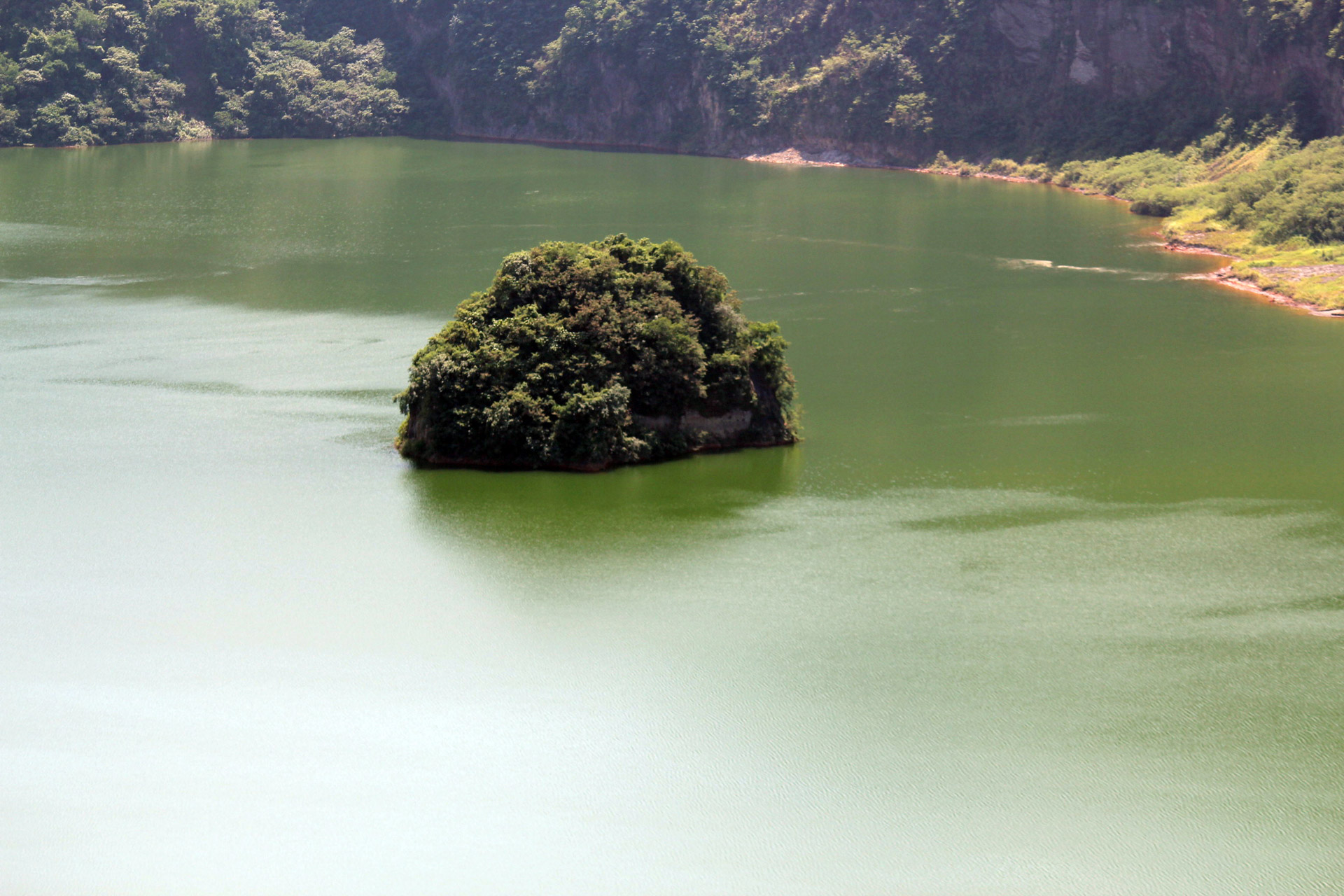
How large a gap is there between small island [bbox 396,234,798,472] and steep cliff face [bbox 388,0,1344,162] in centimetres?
5578

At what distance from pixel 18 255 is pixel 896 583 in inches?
1775

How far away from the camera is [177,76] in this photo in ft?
370

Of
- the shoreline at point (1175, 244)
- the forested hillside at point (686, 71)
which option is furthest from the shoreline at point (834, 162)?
the forested hillside at point (686, 71)

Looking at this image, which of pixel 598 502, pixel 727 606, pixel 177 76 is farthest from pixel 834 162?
pixel 727 606

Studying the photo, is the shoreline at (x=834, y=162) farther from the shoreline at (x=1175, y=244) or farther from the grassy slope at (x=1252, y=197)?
the grassy slope at (x=1252, y=197)

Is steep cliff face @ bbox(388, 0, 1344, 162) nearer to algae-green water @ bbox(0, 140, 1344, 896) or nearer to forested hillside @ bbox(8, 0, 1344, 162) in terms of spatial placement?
forested hillside @ bbox(8, 0, 1344, 162)

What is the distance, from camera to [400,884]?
19.2m

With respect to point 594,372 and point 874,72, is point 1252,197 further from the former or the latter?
point 594,372

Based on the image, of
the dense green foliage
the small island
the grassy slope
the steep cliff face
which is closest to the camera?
the small island

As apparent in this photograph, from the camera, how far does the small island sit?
112 feet

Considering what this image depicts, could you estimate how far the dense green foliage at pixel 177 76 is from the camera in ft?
340

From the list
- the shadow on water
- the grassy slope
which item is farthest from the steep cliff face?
the shadow on water

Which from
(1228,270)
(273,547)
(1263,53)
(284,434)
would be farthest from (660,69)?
(273,547)

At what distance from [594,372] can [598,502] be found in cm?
350
